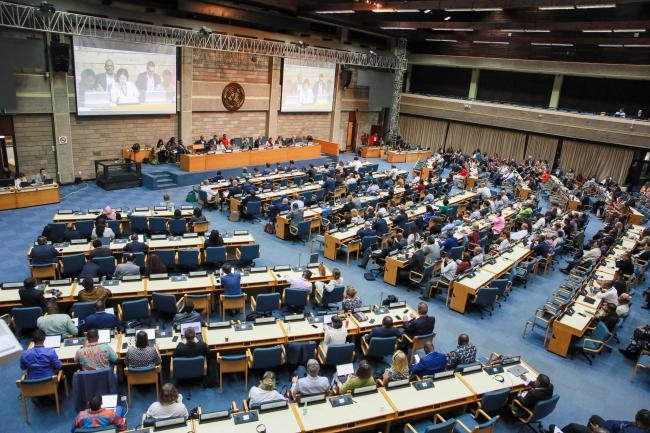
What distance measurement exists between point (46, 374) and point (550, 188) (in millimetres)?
24402

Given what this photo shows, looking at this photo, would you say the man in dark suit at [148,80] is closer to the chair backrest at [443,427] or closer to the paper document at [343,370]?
the paper document at [343,370]

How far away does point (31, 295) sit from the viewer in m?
7.97

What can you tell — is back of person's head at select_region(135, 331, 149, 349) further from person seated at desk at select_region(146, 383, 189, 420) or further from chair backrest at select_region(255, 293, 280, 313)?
chair backrest at select_region(255, 293, 280, 313)

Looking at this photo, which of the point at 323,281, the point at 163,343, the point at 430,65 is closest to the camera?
the point at 163,343

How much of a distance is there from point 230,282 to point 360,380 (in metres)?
3.72

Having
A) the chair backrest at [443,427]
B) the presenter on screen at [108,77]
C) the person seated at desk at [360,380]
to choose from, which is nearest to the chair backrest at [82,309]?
the person seated at desk at [360,380]

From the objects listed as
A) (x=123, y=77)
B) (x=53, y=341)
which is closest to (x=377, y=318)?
(x=53, y=341)

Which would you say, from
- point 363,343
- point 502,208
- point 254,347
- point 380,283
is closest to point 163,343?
point 254,347

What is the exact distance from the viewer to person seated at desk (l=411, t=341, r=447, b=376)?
24.1 feet

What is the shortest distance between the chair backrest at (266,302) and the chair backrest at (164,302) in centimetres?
159

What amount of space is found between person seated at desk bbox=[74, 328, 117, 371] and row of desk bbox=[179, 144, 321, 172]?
1419 cm

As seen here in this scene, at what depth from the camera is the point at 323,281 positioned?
1041 cm

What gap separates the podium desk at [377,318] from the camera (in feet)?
27.9

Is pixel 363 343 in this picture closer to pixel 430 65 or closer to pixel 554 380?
pixel 554 380
